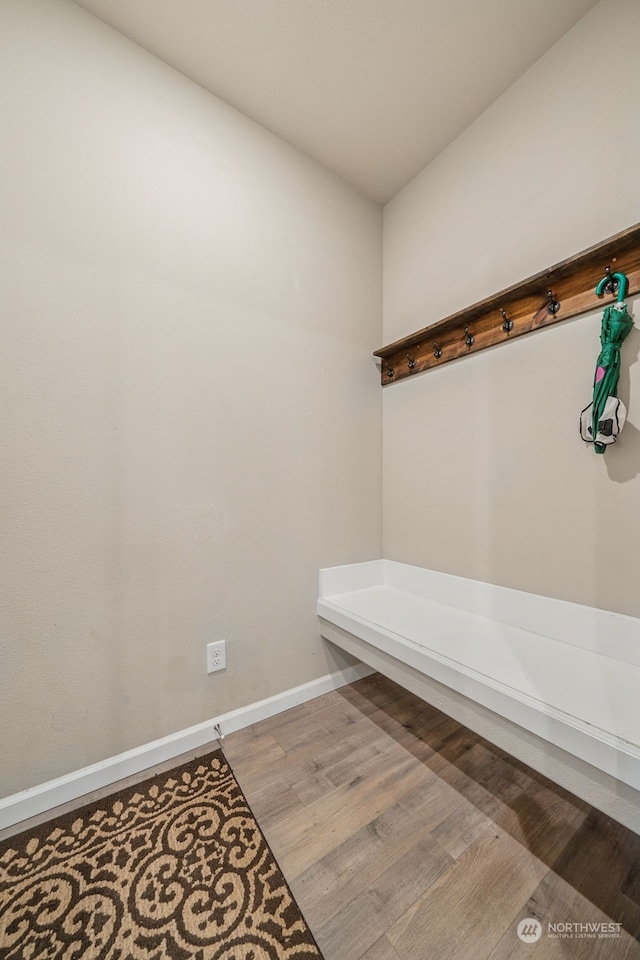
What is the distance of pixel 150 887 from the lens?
0.95m

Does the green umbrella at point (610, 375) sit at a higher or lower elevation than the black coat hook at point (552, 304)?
lower

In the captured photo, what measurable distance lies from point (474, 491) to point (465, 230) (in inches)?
49.4

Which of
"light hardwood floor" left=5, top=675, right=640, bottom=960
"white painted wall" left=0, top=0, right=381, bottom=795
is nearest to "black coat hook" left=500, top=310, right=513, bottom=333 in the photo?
"white painted wall" left=0, top=0, right=381, bottom=795

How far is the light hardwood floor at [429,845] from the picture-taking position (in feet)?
2.80

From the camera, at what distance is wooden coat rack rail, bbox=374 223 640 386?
3.87 feet

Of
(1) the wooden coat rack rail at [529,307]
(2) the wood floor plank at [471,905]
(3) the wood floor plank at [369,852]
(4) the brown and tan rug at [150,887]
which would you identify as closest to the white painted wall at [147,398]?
(4) the brown and tan rug at [150,887]

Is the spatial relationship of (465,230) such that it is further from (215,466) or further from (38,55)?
(38,55)

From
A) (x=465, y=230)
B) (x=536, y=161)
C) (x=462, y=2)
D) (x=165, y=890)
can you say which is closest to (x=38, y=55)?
(x=462, y=2)

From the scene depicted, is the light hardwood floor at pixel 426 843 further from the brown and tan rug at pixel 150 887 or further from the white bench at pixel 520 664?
the white bench at pixel 520 664

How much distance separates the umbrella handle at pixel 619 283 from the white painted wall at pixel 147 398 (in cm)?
112

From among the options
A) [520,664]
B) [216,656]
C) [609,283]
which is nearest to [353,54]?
[609,283]

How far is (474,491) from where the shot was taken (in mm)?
1641

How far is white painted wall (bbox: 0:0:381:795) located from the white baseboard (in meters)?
0.04

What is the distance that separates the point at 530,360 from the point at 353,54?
141 cm
